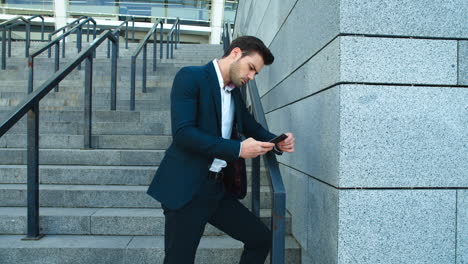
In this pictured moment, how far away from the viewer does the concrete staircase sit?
2859 millimetres

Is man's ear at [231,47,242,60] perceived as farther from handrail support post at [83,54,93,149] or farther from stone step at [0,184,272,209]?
handrail support post at [83,54,93,149]

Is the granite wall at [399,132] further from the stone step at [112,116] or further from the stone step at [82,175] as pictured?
the stone step at [112,116]

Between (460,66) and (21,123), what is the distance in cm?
Answer: 474

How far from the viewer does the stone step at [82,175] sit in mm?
3779

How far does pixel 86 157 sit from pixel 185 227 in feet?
8.62

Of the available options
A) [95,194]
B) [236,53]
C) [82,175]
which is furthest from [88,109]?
[236,53]

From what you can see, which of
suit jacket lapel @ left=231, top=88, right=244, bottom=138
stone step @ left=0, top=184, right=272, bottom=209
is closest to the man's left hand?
suit jacket lapel @ left=231, top=88, right=244, bottom=138

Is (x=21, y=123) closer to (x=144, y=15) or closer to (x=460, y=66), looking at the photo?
(x=460, y=66)

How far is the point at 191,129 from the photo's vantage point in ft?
5.85

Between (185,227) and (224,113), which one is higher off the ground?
(224,113)

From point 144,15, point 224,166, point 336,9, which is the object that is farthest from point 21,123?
point 144,15

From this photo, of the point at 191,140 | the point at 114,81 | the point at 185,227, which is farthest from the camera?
the point at 114,81

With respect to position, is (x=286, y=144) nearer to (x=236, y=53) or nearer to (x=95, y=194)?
(x=236, y=53)

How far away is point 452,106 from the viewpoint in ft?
7.06
